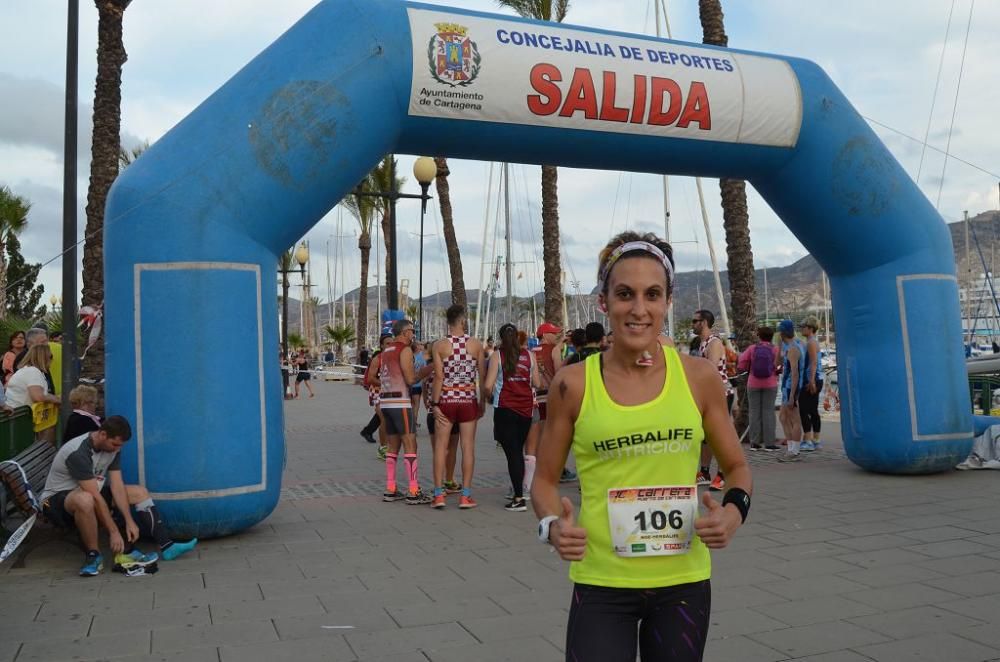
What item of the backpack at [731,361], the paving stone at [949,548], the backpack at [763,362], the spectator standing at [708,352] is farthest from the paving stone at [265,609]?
the backpack at [731,361]

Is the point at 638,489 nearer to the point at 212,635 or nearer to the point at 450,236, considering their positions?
the point at 212,635

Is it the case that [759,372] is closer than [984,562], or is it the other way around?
[984,562]

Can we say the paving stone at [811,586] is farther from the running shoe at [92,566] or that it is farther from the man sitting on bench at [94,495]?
the running shoe at [92,566]

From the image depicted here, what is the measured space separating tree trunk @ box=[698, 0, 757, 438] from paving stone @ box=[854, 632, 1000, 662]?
912 cm

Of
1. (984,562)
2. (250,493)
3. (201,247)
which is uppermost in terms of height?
(201,247)

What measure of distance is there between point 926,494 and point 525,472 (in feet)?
12.5

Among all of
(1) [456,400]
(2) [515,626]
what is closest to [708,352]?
(1) [456,400]

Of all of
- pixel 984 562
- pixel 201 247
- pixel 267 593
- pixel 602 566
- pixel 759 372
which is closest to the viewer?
pixel 602 566

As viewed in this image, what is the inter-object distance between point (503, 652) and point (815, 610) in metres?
1.81

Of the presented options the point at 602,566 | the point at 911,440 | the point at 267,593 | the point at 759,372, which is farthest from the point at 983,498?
the point at 602,566

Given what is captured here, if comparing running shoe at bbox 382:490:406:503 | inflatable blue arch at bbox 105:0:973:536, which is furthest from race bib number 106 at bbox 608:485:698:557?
running shoe at bbox 382:490:406:503

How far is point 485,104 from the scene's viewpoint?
25.3 ft

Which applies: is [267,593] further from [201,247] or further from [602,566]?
[602,566]

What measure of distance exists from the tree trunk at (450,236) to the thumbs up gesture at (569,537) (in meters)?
23.2
